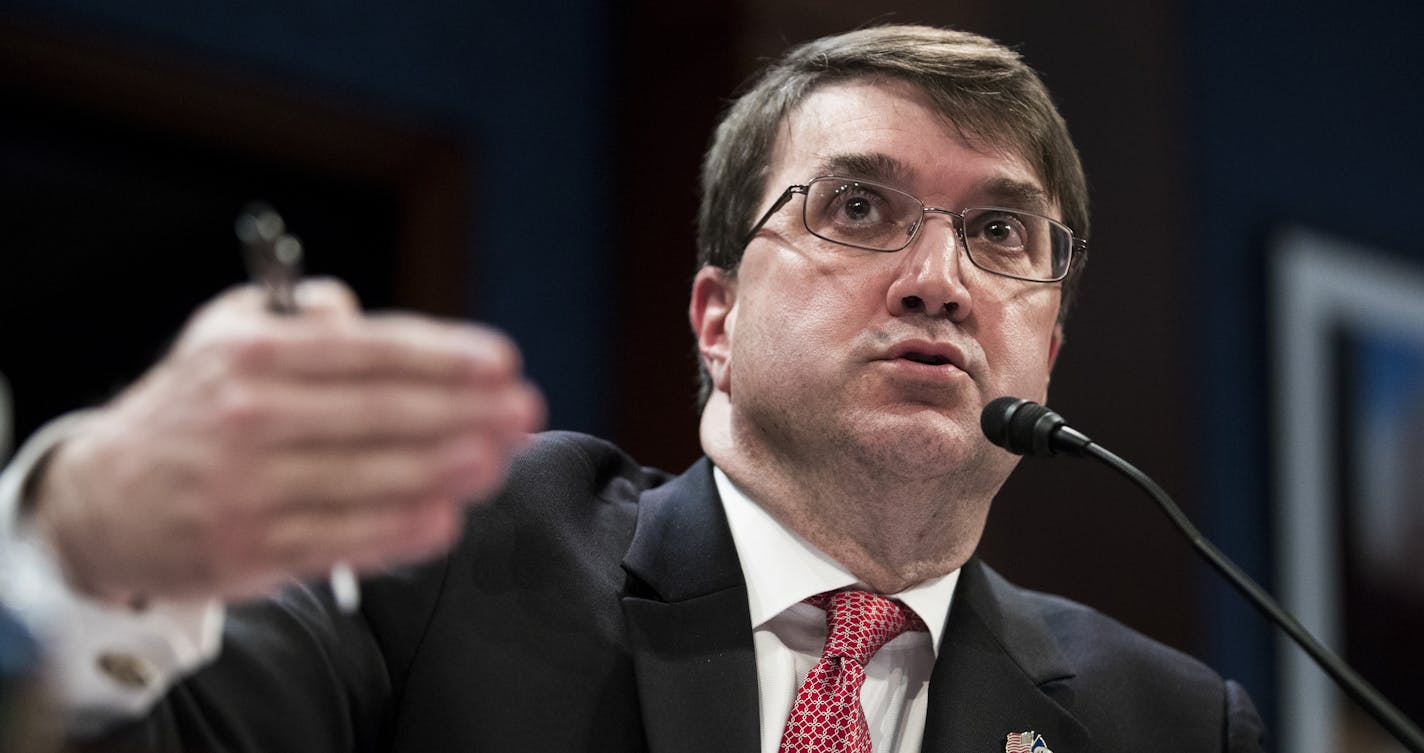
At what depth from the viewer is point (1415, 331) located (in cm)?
400

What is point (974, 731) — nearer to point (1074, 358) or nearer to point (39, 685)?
point (39, 685)

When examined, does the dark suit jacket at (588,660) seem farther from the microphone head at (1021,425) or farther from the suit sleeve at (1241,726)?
the microphone head at (1021,425)

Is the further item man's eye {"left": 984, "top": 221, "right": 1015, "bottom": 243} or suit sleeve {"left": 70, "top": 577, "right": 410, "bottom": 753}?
man's eye {"left": 984, "top": 221, "right": 1015, "bottom": 243}

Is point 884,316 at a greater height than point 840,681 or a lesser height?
greater

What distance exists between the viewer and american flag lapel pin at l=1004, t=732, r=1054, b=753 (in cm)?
155

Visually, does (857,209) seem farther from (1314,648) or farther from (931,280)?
(1314,648)

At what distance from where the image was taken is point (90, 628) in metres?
0.87

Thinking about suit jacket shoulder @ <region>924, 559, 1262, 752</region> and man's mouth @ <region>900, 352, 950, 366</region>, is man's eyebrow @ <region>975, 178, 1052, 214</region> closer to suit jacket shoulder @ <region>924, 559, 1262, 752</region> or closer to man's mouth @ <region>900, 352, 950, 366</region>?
man's mouth @ <region>900, 352, 950, 366</region>

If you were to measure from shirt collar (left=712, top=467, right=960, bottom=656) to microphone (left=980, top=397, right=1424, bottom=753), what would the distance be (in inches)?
9.3

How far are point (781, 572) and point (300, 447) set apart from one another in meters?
0.88

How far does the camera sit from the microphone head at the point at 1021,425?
4.64 feet

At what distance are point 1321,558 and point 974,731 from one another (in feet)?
8.15

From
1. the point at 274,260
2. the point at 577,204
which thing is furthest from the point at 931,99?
the point at 577,204

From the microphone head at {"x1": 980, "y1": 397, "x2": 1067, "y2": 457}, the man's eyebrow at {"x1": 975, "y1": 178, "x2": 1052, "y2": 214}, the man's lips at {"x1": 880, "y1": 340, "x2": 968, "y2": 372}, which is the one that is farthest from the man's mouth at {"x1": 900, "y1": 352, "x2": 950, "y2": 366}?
the man's eyebrow at {"x1": 975, "y1": 178, "x2": 1052, "y2": 214}
